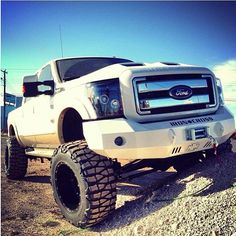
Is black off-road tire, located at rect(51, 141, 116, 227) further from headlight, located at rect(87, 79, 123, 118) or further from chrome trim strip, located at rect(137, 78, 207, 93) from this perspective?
chrome trim strip, located at rect(137, 78, 207, 93)

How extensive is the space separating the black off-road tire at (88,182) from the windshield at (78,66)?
153 cm

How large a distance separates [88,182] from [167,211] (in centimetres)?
93

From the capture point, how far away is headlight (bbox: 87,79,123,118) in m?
3.63

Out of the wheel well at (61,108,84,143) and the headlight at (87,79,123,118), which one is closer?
the headlight at (87,79,123,118)

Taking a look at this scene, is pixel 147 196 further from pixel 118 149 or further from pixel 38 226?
pixel 38 226

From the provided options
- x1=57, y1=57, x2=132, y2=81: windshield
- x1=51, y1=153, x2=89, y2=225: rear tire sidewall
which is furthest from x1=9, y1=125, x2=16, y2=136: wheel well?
x1=51, y1=153, x2=89, y2=225: rear tire sidewall

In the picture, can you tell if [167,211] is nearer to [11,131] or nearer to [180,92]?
[180,92]

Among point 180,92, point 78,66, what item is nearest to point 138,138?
point 180,92

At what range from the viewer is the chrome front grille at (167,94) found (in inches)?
143

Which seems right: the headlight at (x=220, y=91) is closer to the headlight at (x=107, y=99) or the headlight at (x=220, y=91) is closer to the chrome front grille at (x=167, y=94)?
the chrome front grille at (x=167, y=94)

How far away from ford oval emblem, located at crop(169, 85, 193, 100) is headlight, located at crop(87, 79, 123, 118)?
0.65 meters

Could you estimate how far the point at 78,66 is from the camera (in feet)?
17.5

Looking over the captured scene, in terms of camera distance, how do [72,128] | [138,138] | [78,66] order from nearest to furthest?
[138,138] < [72,128] < [78,66]

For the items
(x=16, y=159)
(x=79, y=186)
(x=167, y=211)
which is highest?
(x=79, y=186)
